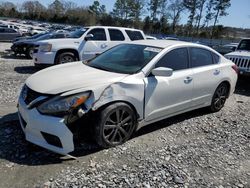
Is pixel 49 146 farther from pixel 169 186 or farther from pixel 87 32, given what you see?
pixel 87 32

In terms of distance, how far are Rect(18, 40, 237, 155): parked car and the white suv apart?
4940 mm

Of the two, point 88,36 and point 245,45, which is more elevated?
point 245,45

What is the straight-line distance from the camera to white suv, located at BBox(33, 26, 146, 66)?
31.1 ft

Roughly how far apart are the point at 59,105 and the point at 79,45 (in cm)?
672

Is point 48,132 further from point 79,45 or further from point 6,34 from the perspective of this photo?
point 6,34

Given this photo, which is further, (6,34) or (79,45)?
(6,34)

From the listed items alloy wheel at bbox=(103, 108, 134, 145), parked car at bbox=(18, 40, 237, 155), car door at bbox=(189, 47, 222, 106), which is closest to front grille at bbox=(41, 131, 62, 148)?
parked car at bbox=(18, 40, 237, 155)

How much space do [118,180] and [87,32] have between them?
778 cm

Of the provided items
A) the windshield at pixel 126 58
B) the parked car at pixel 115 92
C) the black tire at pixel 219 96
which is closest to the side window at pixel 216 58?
the parked car at pixel 115 92

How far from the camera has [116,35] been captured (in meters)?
10.5

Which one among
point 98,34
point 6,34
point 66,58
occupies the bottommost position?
point 6,34

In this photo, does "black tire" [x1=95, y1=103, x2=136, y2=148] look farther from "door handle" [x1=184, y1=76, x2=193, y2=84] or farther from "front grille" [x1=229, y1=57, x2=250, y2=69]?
"front grille" [x1=229, y1=57, x2=250, y2=69]

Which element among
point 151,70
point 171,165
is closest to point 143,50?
point 151,70

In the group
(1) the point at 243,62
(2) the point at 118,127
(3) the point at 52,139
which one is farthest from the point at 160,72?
(1) the point at 243,62
